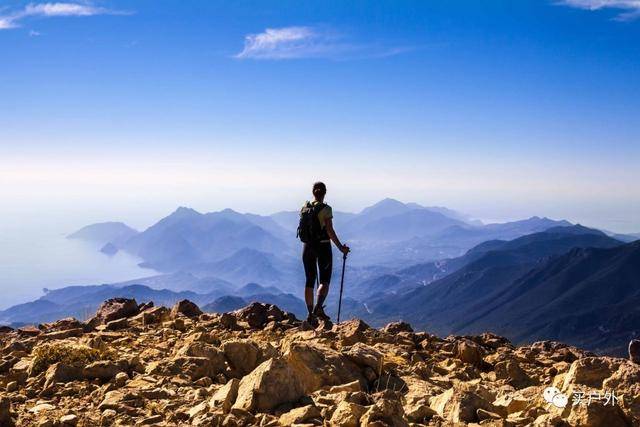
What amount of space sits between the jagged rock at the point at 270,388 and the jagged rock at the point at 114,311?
31.2ft

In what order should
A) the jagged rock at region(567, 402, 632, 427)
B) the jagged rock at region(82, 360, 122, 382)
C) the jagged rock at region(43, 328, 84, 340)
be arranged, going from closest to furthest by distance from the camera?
1. the jagged rock at region(567, 402, 632, 427)
2. the jagged rock at region(82, 360, 122, 382)
3. the jagged rock at region(43, 328, 84, 340)

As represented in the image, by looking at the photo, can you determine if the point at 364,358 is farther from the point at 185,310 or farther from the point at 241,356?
the point at 185,310

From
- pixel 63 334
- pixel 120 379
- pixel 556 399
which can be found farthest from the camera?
pixel 63 334

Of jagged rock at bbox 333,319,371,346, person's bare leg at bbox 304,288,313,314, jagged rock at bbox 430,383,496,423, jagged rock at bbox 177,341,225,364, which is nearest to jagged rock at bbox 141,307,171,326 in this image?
person's bare leg at bbox 304,288,313,314

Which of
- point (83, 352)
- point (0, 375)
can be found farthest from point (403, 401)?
point (0, 375)

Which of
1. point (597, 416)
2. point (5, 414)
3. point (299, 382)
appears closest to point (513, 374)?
point (597, 416)

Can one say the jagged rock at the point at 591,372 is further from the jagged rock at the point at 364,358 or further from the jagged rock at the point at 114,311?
the jagged rock at the point at 114,311

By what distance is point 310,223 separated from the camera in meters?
15.2

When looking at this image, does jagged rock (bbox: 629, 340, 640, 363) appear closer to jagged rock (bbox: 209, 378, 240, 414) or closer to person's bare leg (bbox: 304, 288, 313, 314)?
person's bare leg (bbox: 304, 288, 313, 314)

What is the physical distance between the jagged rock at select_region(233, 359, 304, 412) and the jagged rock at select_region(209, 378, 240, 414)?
2.8 inches

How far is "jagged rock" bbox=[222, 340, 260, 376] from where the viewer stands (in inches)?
376

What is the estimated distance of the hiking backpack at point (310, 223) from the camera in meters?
15.1

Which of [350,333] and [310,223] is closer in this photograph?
[350,333]

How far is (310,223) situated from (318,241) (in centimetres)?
58
